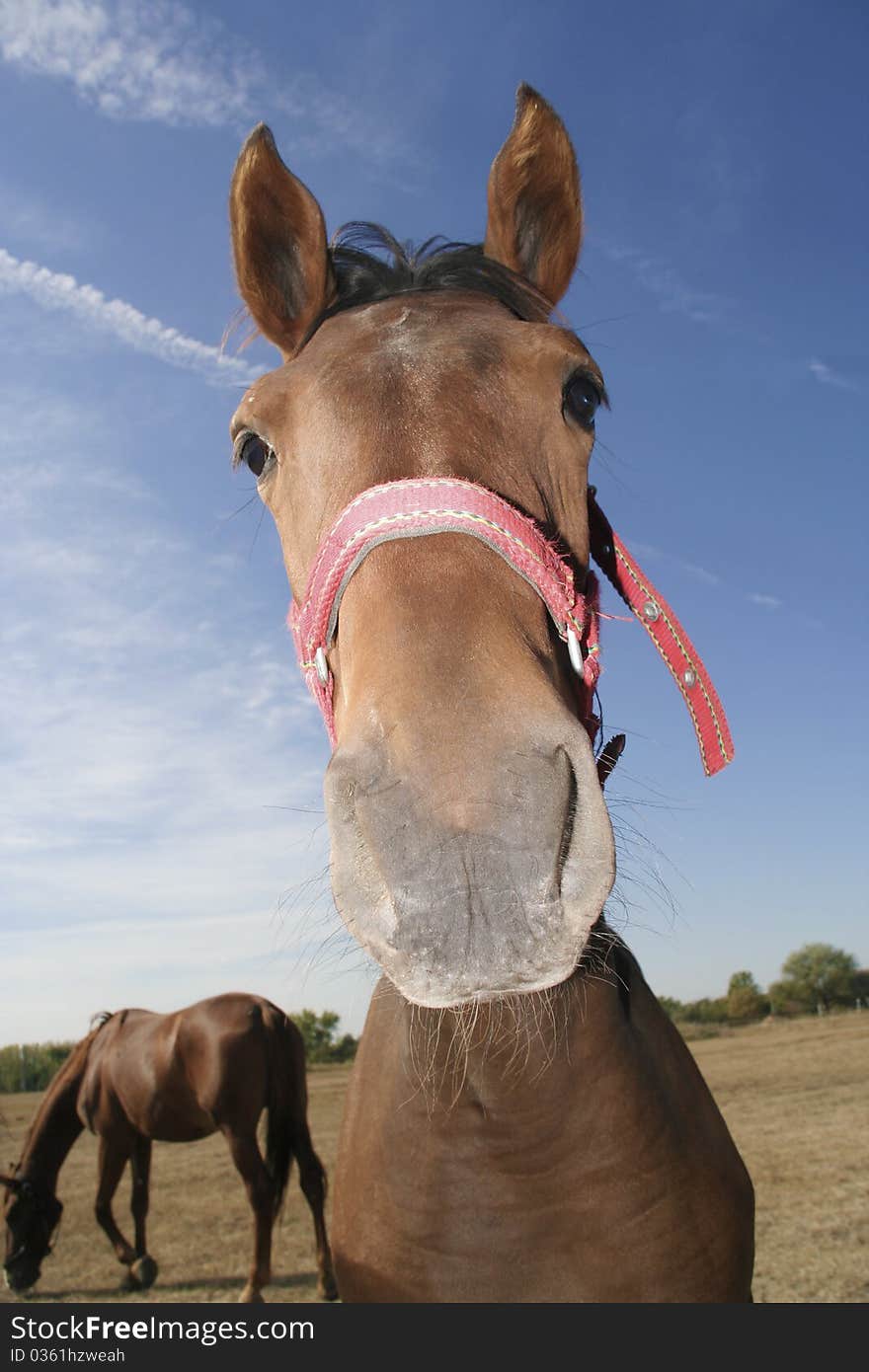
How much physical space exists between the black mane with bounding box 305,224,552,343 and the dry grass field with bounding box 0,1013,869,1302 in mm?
6141

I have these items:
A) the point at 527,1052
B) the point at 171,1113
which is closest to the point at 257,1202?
the point at 171,1113

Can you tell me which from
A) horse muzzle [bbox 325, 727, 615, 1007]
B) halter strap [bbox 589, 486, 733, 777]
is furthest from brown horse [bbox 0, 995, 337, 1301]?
horse muzzle [bbox 325, 727, 615, 1007]

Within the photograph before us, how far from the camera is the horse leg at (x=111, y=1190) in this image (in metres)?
9.52

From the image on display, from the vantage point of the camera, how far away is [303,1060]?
1062cm

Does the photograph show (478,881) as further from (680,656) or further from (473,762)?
(680,656)

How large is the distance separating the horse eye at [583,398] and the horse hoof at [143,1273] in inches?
412

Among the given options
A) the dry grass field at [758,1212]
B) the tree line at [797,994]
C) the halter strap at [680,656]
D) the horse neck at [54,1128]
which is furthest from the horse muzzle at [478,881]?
the tree line at [797,994]

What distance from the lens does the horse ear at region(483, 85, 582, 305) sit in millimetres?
2803

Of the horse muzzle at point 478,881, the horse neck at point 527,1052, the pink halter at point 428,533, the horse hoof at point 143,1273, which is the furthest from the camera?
the horse hoof at point 143,1273

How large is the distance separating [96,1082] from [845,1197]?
31.5ft

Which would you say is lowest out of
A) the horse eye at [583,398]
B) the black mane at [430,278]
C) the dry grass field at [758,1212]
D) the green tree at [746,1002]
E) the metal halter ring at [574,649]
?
the green tree at [746,1002]

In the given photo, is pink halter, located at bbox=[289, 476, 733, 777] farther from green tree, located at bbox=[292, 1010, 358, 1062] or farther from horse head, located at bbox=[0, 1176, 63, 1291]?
green tree, located at bbox=[292, 1010, 358, 1062]

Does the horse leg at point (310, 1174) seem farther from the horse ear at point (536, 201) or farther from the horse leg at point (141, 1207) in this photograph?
the horse ear at point (536, 201)
